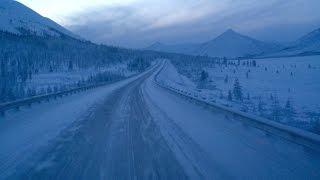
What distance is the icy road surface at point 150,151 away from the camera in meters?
8.73

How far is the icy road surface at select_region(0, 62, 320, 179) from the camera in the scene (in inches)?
344

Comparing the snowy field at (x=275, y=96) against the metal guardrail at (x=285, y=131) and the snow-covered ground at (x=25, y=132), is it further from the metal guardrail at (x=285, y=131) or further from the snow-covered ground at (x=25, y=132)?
the snow-covered ground at (x=25, y=132)

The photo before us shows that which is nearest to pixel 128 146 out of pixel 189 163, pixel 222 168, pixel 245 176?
pixel 189 163

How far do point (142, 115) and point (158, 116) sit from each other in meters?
0.88

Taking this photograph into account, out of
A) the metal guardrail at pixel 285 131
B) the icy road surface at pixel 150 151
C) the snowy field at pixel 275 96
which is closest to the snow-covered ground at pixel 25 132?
the icy road surface at pixel 150 151

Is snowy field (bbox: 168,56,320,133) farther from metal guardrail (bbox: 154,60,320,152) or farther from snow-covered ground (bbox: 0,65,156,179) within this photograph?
snow-covered ground (bbox: 0,65,156,179)

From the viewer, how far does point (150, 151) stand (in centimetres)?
1102

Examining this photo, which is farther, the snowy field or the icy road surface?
the snowy field

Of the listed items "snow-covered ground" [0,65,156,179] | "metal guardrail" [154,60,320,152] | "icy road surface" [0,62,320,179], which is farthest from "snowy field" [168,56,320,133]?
"snow-covered ground" [0,65,156,179]

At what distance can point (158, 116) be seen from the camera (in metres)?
19.3

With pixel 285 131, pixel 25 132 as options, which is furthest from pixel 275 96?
pixel 285 131

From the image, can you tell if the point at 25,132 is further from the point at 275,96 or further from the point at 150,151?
the point at 275,96

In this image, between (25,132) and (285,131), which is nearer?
(285,131)

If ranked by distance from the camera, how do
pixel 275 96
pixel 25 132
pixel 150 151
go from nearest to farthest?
pixel 150 151 < pixel 25 132 < pixel 275 96
